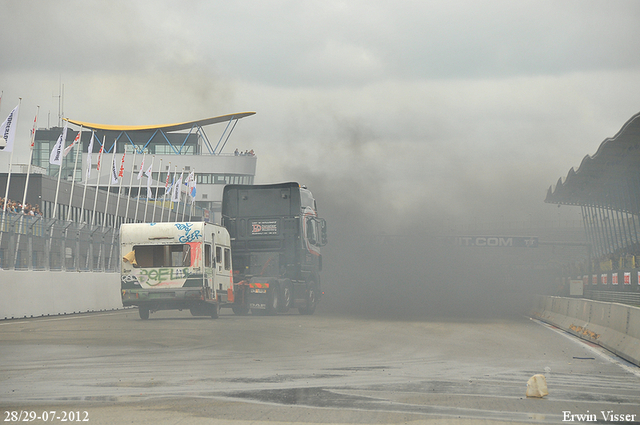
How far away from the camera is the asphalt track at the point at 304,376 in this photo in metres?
7.63

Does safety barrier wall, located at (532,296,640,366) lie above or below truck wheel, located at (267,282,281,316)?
below

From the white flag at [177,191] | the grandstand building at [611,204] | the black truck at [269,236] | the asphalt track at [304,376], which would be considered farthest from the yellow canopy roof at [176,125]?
the asphalt track at [304,376]

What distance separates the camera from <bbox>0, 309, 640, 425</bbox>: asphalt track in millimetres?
7633

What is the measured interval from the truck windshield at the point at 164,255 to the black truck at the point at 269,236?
3485 millimetres

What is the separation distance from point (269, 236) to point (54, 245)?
6834 millimetres

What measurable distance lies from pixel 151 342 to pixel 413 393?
7.48m

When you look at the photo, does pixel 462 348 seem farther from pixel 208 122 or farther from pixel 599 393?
pixel 208 122

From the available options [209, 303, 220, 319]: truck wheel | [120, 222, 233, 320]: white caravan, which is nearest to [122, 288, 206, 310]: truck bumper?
[120, 222, 233, 320]: white caravan

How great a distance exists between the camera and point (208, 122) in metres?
111

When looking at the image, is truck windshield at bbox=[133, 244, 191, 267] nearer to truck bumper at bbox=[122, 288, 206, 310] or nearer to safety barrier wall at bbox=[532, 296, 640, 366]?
truck bumper at bbox=[122, 288, 206, 310]

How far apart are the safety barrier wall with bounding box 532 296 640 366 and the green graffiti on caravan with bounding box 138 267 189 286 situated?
33.7 feet

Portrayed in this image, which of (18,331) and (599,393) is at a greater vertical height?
(18,331)

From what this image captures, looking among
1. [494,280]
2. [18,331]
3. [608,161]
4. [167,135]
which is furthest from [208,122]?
[18,331]

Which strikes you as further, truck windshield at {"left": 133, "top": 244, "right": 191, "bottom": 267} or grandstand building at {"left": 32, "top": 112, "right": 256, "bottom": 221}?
grandstand building at {"left": 32, "top": 112, "right": 256, "bottom": 221}
